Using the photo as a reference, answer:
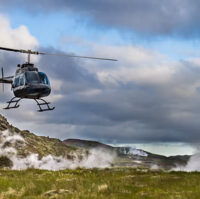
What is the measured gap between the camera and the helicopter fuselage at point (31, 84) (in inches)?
1373

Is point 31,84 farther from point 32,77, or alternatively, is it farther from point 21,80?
point 21,80

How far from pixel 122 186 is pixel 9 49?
17.9m

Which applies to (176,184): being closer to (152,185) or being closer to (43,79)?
(152,185)

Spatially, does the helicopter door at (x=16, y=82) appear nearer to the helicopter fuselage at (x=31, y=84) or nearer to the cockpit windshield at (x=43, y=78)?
the helicopter fuselage at (x=31, y=84)

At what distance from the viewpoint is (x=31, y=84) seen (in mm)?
34812

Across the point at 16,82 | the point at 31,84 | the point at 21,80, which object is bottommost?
the point at 31,84

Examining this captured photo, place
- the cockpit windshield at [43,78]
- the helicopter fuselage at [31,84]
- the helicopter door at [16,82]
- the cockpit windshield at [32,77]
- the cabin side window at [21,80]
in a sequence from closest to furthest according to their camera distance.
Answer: the helicopter fuselage at [31,84] < the cockpit windshield at [32,77] < the cockpit windshield at [43,78] < the cabin side window at [21,80] < the helicopter door at [16,82]

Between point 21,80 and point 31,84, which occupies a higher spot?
point 21,80

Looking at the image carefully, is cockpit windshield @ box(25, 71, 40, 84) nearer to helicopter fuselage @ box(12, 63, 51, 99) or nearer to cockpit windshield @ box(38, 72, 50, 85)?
helicopter fuselage @ box(12, 63, 51, 99)

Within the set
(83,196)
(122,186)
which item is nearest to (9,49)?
(122,186)

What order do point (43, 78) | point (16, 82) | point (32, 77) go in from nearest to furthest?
point (32, 77), point (43, 78), point (16, 82)

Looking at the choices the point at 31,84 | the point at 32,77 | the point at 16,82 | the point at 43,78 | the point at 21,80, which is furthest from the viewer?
the point at 16,82

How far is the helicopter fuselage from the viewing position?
3488cm

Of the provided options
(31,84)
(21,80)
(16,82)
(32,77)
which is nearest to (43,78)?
(32,77)
